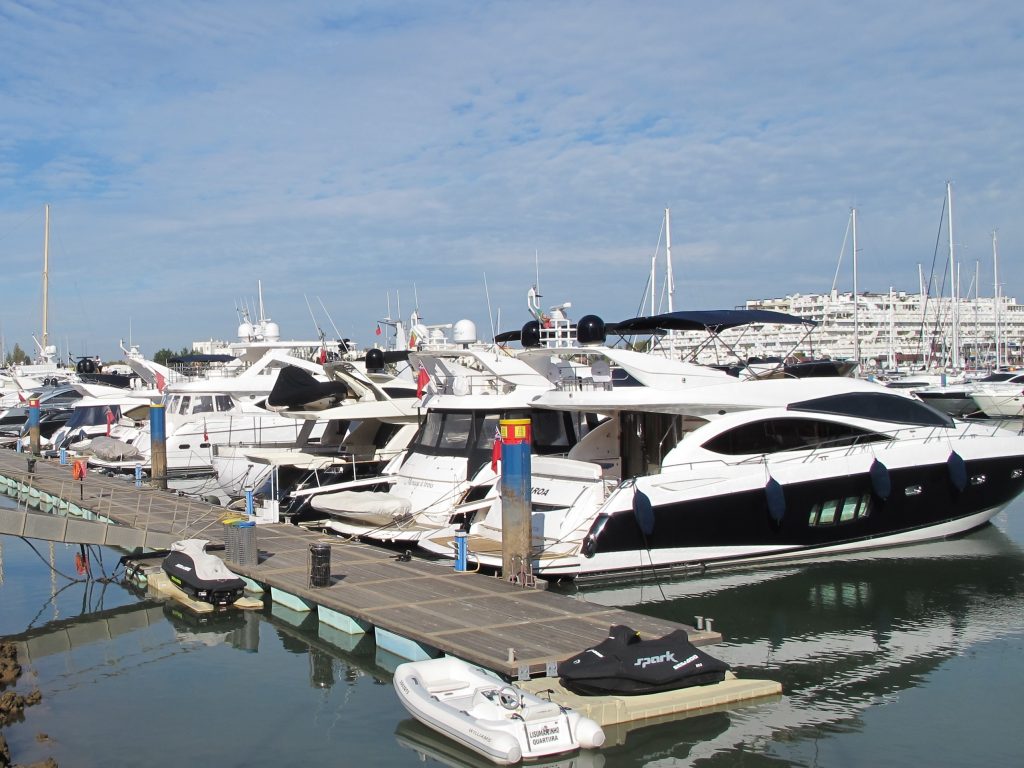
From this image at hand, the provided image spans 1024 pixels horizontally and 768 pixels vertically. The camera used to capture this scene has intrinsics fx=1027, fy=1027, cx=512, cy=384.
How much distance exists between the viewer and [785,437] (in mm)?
18250

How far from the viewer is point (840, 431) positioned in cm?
1866

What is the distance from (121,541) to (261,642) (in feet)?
12.8

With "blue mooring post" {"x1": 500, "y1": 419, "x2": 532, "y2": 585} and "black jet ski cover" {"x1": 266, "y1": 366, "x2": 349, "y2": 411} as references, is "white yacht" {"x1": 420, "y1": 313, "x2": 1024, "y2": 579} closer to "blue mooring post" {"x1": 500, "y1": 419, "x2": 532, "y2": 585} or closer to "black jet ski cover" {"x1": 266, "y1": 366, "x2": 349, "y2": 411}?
"blue mooring post" {"x1": 500, "y1": 419, "x2": 532, "y2": 585}

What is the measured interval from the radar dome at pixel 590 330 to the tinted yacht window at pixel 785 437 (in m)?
3.21

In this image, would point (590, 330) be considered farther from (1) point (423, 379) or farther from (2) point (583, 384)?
(1) point (423, 379)

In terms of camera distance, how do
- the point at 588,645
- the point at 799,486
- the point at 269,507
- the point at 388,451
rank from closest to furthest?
the point at 588,645, the point at 799,486, the point at 269,507, the point at 388,451

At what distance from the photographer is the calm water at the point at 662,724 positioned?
998 cm

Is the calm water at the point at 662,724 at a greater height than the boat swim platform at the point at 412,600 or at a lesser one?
lesser

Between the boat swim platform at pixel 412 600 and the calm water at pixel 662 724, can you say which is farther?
the boat swim platform at pixel 412 600

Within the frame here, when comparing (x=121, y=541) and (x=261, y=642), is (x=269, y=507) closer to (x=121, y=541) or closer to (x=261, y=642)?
(x=121, y=541)

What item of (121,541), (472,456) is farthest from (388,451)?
(121,541)

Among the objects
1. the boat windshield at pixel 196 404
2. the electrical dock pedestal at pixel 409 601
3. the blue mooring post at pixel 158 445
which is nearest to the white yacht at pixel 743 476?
the electrical dock pedestal at pixel 409 601

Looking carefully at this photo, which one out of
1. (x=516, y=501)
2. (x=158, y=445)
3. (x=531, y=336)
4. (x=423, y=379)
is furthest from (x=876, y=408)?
(x=158, y=445)

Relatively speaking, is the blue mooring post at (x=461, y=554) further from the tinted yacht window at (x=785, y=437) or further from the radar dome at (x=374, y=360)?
the radar dome at (x=374, y=360)
